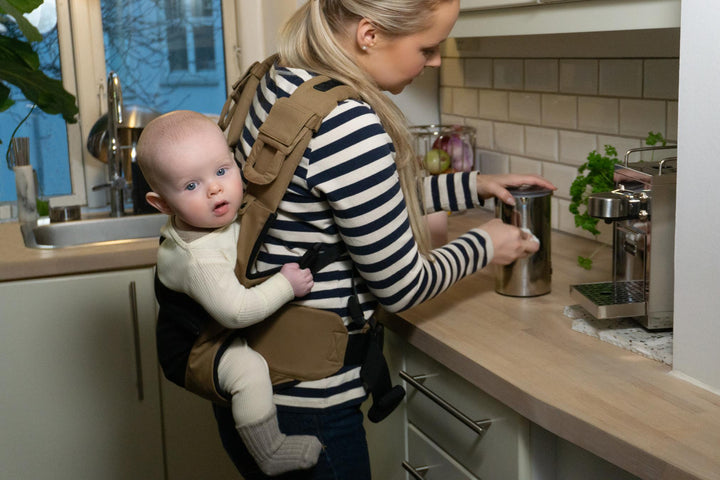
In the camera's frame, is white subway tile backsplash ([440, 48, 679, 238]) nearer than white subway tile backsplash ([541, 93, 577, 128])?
Yes

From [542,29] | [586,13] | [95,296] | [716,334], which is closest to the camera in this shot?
[716,334]

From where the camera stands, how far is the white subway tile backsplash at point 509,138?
2268mm

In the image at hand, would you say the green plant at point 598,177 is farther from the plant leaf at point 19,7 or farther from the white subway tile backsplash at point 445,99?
the plant leaf at point 19,7

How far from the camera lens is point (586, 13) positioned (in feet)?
4.93

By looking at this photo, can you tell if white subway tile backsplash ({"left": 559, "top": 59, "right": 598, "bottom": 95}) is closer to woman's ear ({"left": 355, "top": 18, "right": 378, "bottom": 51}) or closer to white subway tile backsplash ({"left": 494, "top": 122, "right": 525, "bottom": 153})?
white subway tile backsplash ({"left": 494, "top": 122, "right": 525, "bottom": 153})

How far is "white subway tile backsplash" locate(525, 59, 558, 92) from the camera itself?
210 cm

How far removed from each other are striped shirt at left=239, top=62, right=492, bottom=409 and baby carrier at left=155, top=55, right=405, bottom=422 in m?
0.02

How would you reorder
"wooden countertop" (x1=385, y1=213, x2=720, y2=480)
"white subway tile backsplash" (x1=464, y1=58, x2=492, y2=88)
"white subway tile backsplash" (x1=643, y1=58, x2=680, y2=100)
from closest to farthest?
"wooden countertop" (x1=385, y1=213, x2=720, y2=480)
"white subway tile backsplash" (x1=643, y1=58, x2=680, y2=100)
"white subway tile backsplash" (x1=464, y1=58, x2=492, y2=88)

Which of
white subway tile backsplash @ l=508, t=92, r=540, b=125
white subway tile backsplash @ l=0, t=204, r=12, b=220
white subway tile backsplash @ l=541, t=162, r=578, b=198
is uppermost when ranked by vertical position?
white subway tile backsplash @ l=508, t=92, r=540, b=125

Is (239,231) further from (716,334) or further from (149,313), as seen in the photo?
(149,313)

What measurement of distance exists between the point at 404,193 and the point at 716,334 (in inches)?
20.3

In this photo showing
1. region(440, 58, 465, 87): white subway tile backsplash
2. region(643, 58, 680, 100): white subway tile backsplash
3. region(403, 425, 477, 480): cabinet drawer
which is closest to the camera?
region(403, 425, 477, 480): cabinet drawer

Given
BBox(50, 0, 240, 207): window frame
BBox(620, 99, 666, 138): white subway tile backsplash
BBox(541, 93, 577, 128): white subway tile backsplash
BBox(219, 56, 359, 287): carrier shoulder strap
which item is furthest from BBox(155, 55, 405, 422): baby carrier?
BBox(50, 0, 240, 207): window frame

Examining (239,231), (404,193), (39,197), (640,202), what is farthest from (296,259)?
(39,197)
